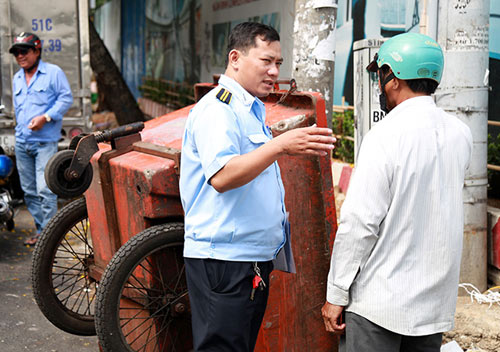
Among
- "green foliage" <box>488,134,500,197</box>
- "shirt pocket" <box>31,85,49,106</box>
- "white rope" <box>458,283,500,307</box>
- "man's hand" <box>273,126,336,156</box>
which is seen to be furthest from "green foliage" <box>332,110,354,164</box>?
"man's hand" <box>273,126,336,156</box>

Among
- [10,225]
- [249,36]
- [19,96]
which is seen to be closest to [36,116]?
[19,96]

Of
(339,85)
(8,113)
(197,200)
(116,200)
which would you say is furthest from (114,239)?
(339,85)

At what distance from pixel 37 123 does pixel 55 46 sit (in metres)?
1.84

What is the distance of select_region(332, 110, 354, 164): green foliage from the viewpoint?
26.1 feet

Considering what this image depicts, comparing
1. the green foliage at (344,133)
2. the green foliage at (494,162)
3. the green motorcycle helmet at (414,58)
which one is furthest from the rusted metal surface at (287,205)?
the green foliage at (344,133)

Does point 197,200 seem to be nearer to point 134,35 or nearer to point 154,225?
point 154,225

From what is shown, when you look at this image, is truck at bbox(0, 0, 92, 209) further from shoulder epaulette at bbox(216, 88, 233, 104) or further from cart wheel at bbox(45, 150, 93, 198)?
shoulder epaulette at bbox(216, 88, 233, 104)

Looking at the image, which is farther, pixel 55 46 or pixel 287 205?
pixel 55 46

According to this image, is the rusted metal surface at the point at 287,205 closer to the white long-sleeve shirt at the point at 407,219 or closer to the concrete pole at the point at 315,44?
the white long-sleeve shirt at the point at 407,219

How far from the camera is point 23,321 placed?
4.74 metres

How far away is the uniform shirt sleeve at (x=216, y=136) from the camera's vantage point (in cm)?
230

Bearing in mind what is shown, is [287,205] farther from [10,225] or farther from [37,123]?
[10,225]

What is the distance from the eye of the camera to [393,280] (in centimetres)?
229

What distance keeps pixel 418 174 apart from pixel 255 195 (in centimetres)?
61
